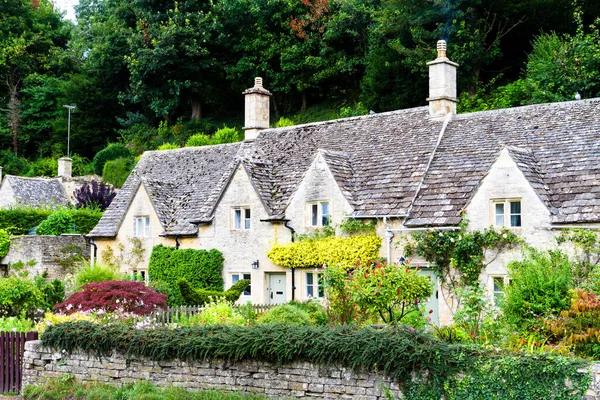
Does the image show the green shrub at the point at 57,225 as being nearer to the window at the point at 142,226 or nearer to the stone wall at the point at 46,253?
the stone wall at the point at 46,253

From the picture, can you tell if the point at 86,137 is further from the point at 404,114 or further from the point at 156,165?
the point at 404,114

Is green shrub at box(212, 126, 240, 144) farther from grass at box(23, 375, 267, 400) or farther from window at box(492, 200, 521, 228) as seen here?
grass at box(23, 375, 267, 400)

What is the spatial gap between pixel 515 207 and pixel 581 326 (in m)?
9.59

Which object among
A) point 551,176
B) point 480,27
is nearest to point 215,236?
point 551,176

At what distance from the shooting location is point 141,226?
33.5 m

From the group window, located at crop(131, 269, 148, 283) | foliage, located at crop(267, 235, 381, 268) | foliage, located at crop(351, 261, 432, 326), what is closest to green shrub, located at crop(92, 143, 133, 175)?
window, located at crop(131, 269, 148, 283)

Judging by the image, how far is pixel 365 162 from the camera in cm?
2886

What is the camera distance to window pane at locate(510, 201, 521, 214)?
2355 cm

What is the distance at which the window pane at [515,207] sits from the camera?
23.5 meters

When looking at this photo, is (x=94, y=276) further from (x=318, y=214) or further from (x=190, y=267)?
(x=318, y=214)

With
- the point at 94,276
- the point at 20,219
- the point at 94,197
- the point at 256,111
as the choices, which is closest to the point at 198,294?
the point at 94,276

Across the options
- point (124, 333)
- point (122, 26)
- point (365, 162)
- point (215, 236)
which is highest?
point (122, 26)

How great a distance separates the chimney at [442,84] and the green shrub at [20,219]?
83.7 feet

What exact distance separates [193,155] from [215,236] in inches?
284
